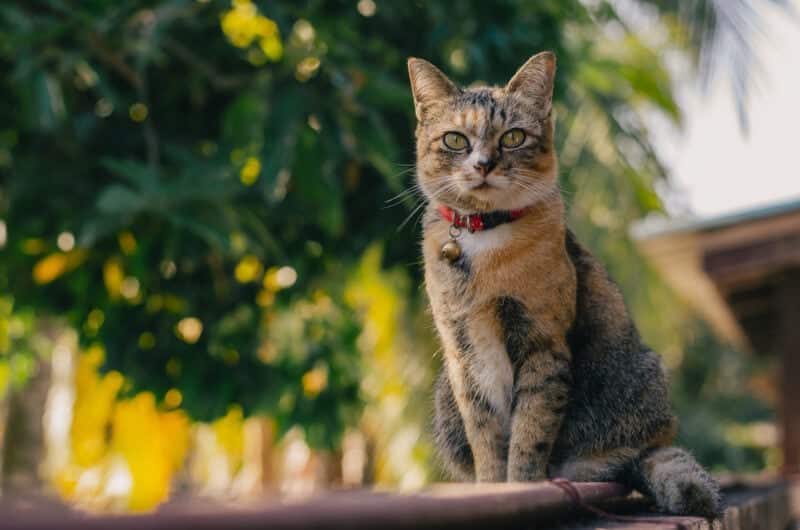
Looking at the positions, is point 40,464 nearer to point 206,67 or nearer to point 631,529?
point 206,67

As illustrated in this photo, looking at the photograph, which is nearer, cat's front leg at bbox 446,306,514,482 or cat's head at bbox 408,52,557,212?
cat's head at bbox 408,52,557,212

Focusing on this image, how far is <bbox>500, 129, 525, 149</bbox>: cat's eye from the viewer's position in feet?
7.48

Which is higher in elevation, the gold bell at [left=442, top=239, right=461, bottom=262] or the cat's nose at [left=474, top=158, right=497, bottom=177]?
the cat's nose at [left=474, top=158, right=497, bottom=177]

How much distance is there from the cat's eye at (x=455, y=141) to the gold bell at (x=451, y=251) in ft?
0.77

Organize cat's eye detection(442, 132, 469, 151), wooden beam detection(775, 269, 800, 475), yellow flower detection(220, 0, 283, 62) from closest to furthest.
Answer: cat's eye detection(442, 132, 469, 151) < yellow flower detection(220, 0, 283, 62) < wooden beam detection(775, 269, 800, 475)

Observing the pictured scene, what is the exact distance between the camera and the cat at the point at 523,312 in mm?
2213

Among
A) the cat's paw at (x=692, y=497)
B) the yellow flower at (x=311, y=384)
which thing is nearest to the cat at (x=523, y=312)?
the cat's paw at (x=692, y=497)

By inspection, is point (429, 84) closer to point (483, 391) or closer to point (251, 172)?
point (483, 391)

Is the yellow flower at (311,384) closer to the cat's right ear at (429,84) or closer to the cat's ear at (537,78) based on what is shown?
the cat's right ear at (429,84)

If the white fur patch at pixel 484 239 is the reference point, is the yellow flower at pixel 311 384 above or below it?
below

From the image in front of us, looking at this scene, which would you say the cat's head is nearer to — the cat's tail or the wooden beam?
the cat's tail

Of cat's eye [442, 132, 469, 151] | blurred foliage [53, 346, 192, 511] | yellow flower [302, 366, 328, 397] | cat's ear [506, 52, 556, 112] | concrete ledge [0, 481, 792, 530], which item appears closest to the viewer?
concrete ledge [0, 481, 792, 530]

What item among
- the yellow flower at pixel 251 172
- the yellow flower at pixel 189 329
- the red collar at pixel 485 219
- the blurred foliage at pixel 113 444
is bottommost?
the blurred foliage at pixel 113 444

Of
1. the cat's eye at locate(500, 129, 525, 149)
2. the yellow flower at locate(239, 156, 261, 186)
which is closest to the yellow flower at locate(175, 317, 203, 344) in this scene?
the yellow flower at locate(239, 156, 261, 186)
